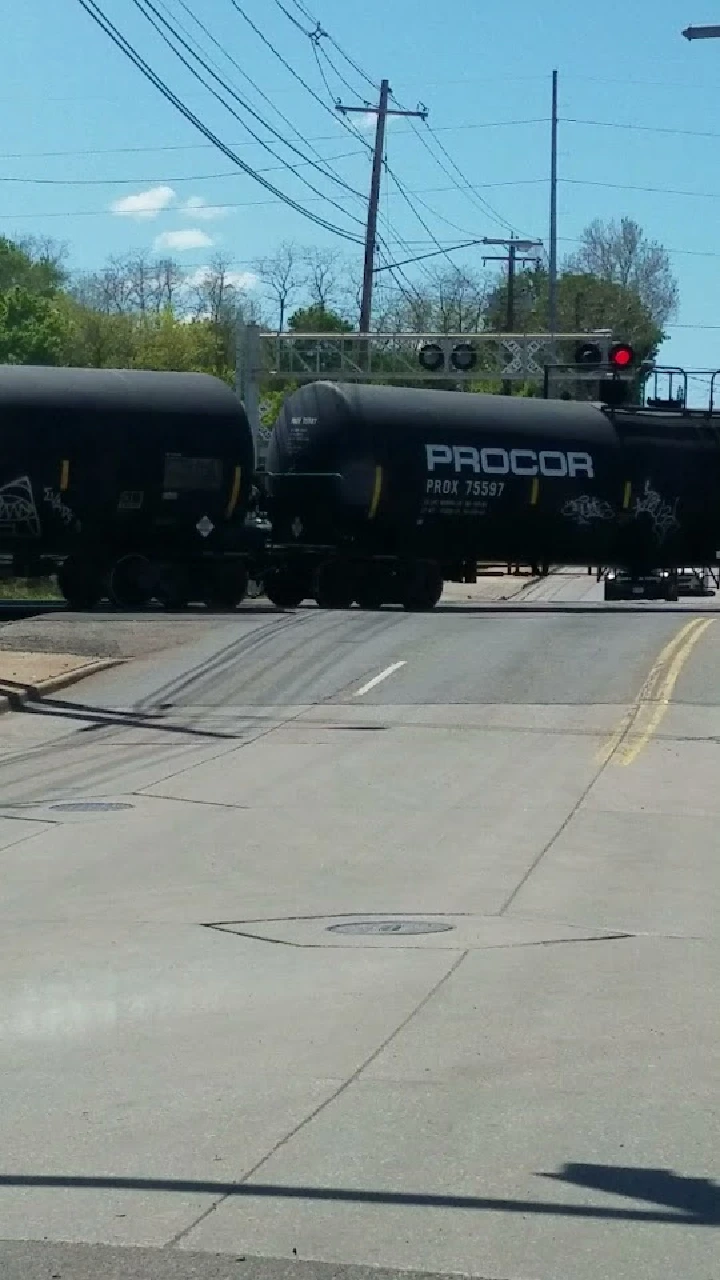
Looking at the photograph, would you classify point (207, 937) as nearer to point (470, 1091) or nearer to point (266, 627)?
point (470, 1091)

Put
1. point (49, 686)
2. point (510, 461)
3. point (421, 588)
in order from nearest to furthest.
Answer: point (49, 686) < point (510, 461) < point (421, 588)

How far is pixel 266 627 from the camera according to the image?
2611 centimetres

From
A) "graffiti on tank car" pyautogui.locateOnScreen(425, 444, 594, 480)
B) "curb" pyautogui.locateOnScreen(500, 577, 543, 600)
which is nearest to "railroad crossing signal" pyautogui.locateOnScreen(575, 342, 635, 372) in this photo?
"graffiti on tank car" pyautogui.locateOnScreen(425, 444, 594, 480)

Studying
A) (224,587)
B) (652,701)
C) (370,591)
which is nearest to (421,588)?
(370,591)

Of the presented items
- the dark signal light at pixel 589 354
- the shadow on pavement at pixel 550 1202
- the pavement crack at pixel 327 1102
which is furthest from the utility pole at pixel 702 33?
the dark signal light at pixel 589 354

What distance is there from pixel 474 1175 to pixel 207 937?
3.93 m

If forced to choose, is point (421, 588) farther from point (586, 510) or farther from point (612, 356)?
point (612, 356)

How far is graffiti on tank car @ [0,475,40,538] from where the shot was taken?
30.4 metres

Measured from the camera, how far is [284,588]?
34750 mm

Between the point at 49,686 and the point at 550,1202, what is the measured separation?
55.5 feet

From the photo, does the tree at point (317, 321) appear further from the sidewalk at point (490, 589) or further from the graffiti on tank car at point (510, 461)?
the graffiti on tank car at point (510, 461)

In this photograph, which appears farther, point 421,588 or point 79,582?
point 421,588

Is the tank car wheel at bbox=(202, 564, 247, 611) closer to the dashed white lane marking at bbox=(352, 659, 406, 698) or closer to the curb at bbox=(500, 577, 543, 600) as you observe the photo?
the dashed white lane marking at bbox=(352, 659, 406, 698)

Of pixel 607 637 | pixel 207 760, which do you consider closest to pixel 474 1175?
pixel 207 760
